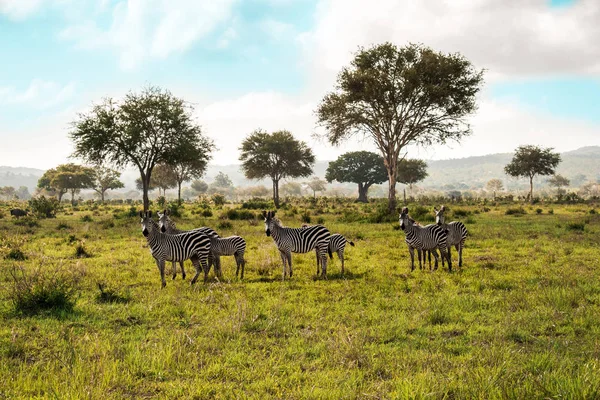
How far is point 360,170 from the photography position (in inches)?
3750

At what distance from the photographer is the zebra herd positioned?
1212 centimetres

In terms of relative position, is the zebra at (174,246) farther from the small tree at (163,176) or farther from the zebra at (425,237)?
the small tree at (163,176)

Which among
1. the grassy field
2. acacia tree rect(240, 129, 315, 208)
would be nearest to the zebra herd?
the grassy field

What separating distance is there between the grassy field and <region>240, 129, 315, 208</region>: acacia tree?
5202 cm

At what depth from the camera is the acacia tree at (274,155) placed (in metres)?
65.6

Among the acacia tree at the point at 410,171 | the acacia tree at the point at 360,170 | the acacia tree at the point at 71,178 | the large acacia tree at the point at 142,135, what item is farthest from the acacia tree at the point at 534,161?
the acacia tree at the point at 71,178

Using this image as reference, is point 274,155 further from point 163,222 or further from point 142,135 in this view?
point 163,222

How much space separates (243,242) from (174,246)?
252 cm

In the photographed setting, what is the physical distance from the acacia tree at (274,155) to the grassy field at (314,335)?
52018 mm

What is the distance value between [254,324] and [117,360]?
8.82 ft

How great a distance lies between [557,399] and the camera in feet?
15.8

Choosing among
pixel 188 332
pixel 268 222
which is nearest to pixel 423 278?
pixel 268 222

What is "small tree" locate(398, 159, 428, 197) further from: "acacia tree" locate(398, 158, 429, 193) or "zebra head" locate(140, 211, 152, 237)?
"zebra head" locate(140, 211, 152, 237)

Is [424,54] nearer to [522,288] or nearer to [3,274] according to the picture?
[522,288]
